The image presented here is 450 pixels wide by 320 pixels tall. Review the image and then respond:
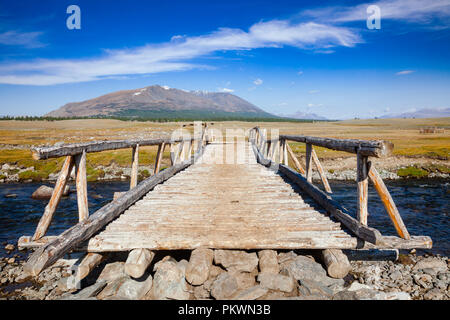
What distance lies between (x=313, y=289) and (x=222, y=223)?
195 centimetres

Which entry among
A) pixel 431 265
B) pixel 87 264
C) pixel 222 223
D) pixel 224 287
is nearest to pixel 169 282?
pixel 224 287

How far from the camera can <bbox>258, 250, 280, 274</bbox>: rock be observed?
4.25 metres

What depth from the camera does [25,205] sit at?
15.3 m

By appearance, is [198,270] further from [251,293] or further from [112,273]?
[112,273]

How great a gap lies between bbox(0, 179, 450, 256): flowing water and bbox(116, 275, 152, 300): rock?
8.58 m

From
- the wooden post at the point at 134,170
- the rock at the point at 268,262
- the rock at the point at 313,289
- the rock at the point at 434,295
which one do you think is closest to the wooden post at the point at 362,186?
the rock at the point at 313,289

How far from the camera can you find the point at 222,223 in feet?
17.1

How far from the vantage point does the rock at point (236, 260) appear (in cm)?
429

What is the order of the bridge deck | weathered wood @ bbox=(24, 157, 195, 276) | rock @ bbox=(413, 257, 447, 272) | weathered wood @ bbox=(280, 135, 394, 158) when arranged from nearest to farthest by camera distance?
weathered wood @ bbox=(24, 157, 195, 276) < weathered wood @ bbox=(280, 135, 394, 158) < the bridge deck < rock @ bbox=(413, 257, 447, 272)

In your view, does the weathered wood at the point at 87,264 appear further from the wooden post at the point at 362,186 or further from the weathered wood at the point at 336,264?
the wooden post at the point at 362,186

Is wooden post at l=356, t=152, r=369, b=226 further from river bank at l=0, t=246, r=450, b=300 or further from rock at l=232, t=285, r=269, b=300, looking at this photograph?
rock at l=232, t=285, r=269, b=300

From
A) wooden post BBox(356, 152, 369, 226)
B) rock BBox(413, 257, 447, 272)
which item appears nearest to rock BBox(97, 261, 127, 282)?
wooden post BBox(356, 152, 369, 226)

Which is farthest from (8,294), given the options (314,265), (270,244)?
(314,265)
